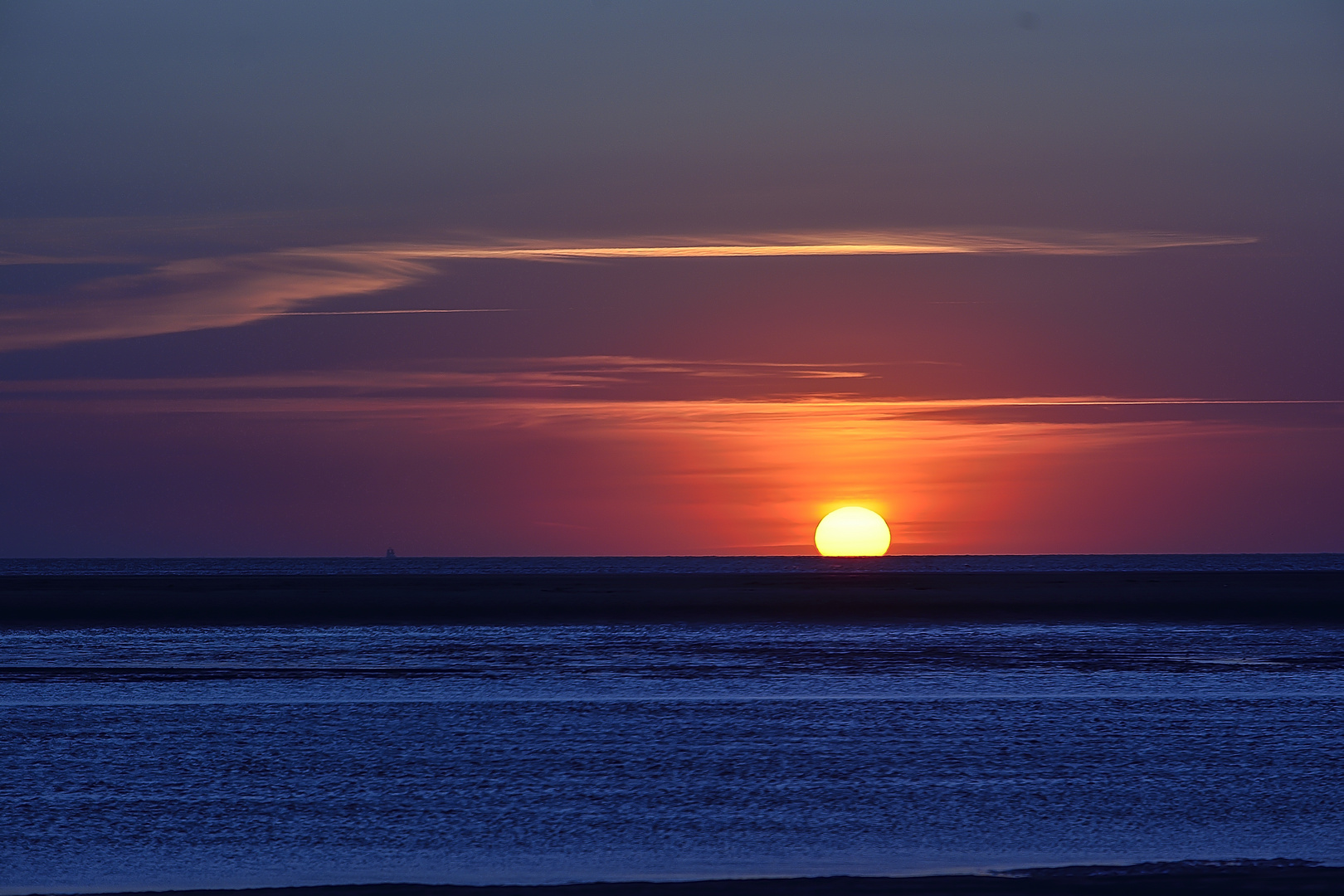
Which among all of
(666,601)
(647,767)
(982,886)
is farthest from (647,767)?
(666,601)

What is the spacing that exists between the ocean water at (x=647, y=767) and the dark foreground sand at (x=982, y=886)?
383 mm

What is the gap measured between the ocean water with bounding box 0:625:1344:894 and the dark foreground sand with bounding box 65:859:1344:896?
0.38 m

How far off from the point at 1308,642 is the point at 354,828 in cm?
2928

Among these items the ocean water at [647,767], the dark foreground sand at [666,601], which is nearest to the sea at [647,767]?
the ocean water at [647,767]

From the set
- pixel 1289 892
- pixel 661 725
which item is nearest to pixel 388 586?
pixel 661 725

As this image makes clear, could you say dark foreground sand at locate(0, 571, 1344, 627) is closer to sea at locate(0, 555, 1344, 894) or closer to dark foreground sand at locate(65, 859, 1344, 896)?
sea at locate(0, 555, 1344, 894)

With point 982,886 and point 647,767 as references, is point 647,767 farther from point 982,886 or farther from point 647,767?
point 982,886

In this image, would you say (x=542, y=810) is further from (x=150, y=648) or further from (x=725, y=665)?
(x=150, y=648)

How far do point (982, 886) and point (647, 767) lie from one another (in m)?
6.02

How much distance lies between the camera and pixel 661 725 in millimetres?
19172

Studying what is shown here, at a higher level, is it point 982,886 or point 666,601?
point 666,601

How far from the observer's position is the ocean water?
463 inches

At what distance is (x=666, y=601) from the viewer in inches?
2179

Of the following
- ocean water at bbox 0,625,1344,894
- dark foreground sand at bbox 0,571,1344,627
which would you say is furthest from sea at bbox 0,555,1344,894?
dark foreground sand at bbox 0,571,1344,627
